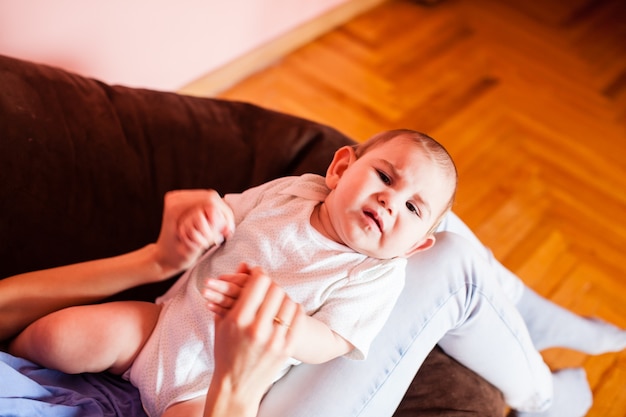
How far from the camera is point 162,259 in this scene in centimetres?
99

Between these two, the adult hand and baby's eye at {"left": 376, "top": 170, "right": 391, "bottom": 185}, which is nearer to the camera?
the adult hand

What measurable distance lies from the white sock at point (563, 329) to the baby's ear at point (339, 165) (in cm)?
61

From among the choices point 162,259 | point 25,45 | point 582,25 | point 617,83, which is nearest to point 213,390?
point 162,259

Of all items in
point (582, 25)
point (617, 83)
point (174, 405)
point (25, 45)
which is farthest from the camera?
point (582, 25)

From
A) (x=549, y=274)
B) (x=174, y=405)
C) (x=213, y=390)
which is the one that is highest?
(x=213, y=390)

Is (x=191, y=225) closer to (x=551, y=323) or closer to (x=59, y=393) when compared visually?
(x=59, y=393)

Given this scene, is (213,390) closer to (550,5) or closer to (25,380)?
(25,380)

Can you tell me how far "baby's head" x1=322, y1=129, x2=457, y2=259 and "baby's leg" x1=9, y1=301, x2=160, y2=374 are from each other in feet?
1.28

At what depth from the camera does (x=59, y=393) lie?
3.13 feet

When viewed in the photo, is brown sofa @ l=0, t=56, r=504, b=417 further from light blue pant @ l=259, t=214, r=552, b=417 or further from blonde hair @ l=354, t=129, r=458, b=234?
blonde hair @ l=354, t=129, r=458, b=234

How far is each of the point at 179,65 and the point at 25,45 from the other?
528mm

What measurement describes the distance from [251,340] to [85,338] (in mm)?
356

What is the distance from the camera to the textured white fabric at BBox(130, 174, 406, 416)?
962 mm

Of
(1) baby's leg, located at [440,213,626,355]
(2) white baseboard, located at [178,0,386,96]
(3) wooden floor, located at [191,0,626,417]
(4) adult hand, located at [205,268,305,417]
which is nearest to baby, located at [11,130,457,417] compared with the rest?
(4) adult hand, located at [205,268,305,417]
